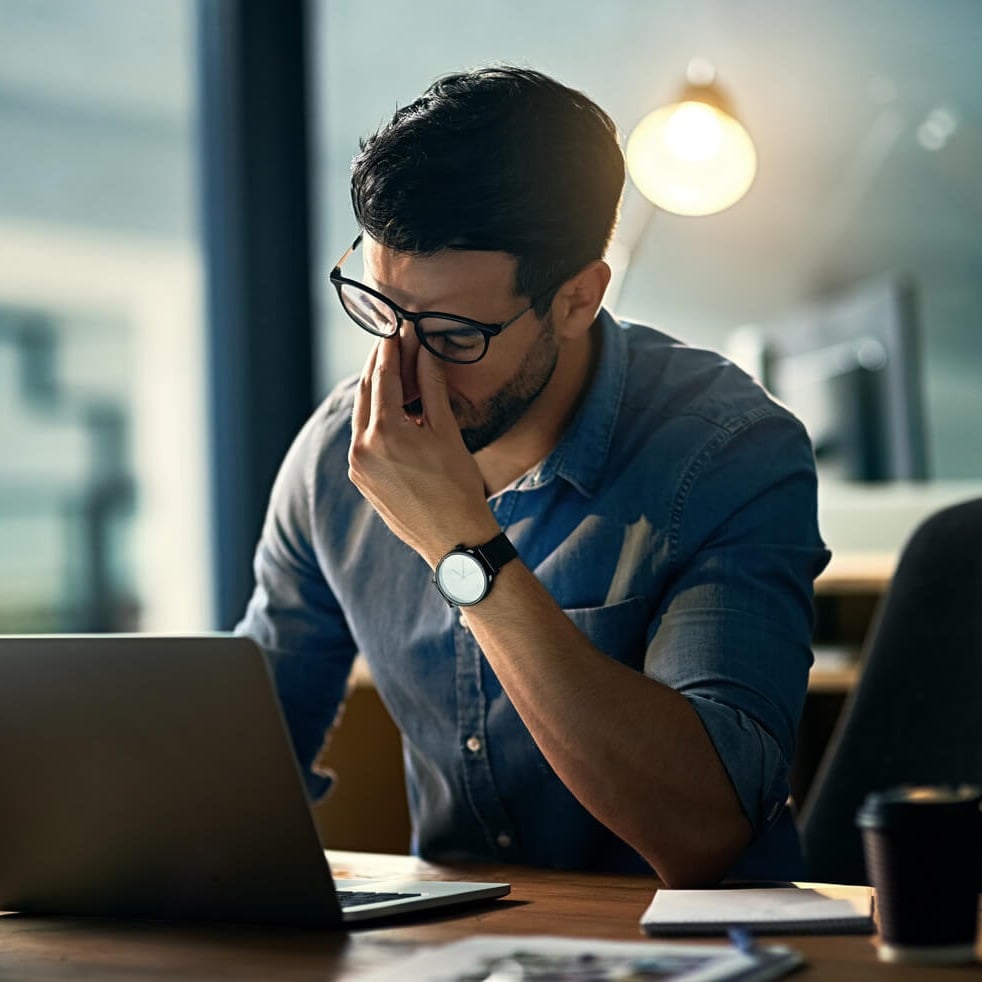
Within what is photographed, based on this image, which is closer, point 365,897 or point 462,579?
point 365,897

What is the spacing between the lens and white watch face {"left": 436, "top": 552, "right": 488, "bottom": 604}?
1268 mm

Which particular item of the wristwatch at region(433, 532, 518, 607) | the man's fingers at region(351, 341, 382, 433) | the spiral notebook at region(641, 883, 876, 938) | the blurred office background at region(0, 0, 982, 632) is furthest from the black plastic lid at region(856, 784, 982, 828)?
the blurred office background at region(0, 0, 982, 632)

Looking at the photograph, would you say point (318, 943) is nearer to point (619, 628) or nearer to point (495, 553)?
point (495, 553)

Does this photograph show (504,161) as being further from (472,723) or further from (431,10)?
(431,10)

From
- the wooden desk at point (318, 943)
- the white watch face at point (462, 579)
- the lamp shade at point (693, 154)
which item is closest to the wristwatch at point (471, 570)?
the white watch face at point (462, 579)

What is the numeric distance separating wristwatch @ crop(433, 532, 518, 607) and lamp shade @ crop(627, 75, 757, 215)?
4.24ft

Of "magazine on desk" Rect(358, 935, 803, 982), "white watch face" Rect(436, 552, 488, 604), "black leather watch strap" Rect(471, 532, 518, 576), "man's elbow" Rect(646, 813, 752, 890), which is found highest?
"black leather watch strap" Rect(471, 532, 518, 576)

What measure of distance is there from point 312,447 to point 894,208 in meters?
1.87

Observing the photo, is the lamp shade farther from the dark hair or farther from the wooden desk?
the wooden desk

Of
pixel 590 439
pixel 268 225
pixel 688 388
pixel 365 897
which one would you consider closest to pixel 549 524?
pixel 590 439

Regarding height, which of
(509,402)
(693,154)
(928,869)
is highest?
(693,154)

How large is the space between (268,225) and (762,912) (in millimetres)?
2358

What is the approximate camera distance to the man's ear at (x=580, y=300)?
1.48 m

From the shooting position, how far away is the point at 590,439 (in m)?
1.46
